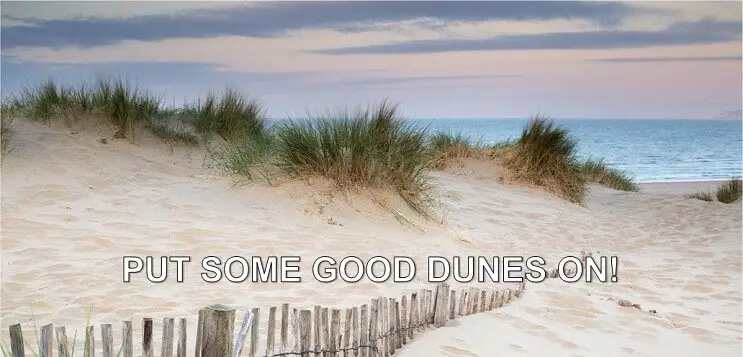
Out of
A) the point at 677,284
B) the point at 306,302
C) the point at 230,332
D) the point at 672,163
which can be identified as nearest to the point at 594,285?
the point at 677,284

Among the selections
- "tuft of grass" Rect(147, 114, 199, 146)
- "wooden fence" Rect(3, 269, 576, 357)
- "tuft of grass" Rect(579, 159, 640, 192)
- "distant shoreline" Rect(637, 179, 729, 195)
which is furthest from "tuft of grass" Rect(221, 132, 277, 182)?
"distant shoreline" Rect(637, 179, 729, 195)

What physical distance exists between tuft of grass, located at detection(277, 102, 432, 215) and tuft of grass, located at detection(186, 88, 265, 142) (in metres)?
3.82

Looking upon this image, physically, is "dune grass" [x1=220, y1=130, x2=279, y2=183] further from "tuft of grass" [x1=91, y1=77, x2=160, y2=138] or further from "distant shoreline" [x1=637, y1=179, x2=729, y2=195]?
"distant shoreline" [x1=637, y1=179, x2=729, y2=195]

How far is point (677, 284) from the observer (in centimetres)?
649

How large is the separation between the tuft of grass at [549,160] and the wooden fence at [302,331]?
21.8ft

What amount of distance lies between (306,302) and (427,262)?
5.60 feet

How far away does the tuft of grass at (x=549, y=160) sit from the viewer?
37.7 feet

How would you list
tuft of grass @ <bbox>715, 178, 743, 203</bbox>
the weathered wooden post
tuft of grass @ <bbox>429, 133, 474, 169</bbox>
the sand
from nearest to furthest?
1. the weathered wooden post
2. the sand
3. tuft of grass @ <bbox>429, 133, 474, 169</bbox>
4. tuft of grass @ <bbox>715, 178, 743, 203</bbox>

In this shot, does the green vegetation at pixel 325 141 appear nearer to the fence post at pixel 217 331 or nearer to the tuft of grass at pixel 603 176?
the tuft of grass at pixel 603 176

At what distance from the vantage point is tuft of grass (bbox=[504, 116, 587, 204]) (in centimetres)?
1149

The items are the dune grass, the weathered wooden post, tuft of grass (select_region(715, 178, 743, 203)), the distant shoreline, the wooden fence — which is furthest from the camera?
the distant shoreline

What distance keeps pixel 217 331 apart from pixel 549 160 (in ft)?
31.6

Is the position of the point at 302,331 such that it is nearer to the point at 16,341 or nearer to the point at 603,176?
the point at 16,341

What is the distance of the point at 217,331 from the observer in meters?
2.72
